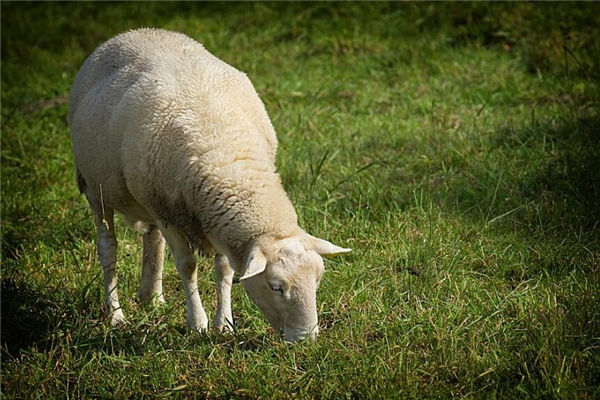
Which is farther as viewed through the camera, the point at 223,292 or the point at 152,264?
the point at 152,264

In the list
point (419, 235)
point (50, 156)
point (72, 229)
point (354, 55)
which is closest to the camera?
point (419, 235)

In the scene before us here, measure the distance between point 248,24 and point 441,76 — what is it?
9.41 ft

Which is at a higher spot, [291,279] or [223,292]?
[291,279]

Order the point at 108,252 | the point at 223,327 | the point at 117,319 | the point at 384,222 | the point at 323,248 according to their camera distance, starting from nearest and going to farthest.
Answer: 1. the point at 323,248
2. the point at 223,327
3. the point at 117,319
4. the point at 108,252
5. the point at 384,222

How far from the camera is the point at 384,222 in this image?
202 inches

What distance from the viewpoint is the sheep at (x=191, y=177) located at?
3740 millimetres

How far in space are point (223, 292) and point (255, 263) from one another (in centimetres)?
84

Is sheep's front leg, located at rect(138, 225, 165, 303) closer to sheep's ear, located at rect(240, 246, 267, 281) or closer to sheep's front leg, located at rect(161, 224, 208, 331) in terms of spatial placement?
sheep's front leg, located at rect(161, 224, 208, 331)

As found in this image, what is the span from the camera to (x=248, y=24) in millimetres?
9586

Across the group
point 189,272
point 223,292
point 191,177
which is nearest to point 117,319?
point 189,272

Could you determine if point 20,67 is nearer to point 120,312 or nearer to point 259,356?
point 120,312

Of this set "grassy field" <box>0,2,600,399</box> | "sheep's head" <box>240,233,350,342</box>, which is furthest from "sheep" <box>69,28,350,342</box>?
"grassy field" <box>0,2,600,399</box>

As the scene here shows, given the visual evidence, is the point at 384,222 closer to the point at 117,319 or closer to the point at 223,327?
the point at 223,327

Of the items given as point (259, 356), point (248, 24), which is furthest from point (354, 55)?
point (259, 356)
